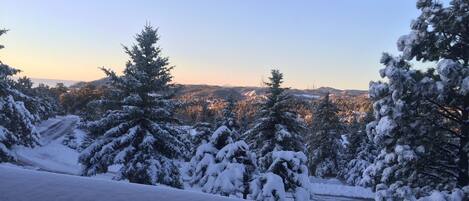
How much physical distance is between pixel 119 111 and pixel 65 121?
213 feet

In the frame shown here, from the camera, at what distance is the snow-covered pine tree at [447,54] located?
12539 millimetres

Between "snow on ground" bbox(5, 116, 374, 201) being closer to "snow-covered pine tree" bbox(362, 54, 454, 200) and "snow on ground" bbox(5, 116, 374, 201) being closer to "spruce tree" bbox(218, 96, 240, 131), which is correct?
"spruce tree" bbox(218, 96, 240, 131)

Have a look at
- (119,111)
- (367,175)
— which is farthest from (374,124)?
(119,111)

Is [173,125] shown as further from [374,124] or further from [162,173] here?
[374,124]

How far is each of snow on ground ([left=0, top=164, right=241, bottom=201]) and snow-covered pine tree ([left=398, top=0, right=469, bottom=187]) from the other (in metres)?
10.2

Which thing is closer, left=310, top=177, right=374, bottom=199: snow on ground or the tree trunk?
the tree trunk

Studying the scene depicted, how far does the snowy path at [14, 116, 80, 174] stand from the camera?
43.7 m

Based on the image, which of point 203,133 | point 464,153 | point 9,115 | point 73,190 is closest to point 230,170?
point 9,115

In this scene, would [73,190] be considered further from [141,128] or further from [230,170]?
[141,128]

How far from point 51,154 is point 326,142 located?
30.3 meters

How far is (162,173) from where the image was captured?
2283 centimetres

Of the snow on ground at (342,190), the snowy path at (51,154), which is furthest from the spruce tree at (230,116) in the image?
the snow on ground at (342,190)

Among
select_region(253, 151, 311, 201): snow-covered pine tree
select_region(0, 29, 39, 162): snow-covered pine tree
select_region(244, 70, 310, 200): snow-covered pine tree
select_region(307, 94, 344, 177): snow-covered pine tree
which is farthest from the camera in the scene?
select_region(307, 94, 344, 177): snow-covered pine tree

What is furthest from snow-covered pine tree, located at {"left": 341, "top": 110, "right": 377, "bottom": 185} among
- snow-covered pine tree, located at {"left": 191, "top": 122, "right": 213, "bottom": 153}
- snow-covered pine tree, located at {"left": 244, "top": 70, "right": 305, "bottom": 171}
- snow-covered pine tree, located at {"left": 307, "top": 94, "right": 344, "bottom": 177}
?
snow-covered pine tree, located at {"left": 244, "top": 70, "right": 305, "bottom": 171}
